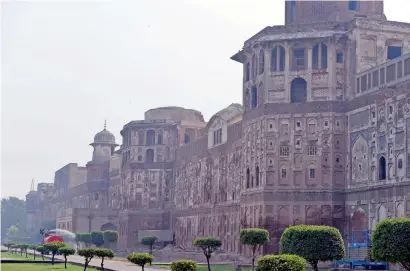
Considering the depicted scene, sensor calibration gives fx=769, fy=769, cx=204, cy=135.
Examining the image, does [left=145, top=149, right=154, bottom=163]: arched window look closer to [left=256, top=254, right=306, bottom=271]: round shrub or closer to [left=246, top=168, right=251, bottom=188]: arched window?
[left=246, top=168, right=251, bottom=188]: arched window

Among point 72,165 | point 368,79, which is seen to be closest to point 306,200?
point 368,79

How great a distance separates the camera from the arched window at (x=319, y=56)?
40906mm

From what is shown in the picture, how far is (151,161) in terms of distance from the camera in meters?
65.4

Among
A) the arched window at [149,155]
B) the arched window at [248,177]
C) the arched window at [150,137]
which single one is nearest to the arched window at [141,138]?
the arched window at [150,137]

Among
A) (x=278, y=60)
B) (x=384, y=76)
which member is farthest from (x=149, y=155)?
(x=384, y=76)

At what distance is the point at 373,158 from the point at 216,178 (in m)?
19.0

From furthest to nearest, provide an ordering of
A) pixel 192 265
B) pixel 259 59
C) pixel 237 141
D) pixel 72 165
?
pixel 72 165 → pixel 237 141 → pixel 259 59 → pixel 192 265

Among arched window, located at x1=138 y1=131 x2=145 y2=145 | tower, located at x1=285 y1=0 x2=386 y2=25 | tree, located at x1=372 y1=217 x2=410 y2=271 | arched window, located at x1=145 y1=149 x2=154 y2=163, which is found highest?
tower, located at x1=285 y1=0 x2=386 y2=25

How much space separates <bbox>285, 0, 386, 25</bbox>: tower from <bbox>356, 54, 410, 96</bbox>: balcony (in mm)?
5294

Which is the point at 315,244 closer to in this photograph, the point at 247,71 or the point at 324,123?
the point at 324,123

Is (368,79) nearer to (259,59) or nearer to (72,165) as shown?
(259,59)

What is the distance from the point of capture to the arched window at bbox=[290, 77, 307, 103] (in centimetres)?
4116

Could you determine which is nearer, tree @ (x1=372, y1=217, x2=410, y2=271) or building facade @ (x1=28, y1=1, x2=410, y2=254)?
tree @ (x1=372, y1=217, x2=410, y2=271)

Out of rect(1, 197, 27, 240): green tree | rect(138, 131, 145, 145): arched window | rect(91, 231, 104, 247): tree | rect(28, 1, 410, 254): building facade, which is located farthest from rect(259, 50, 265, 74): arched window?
rect(1, 197, 27, 240): green tree
